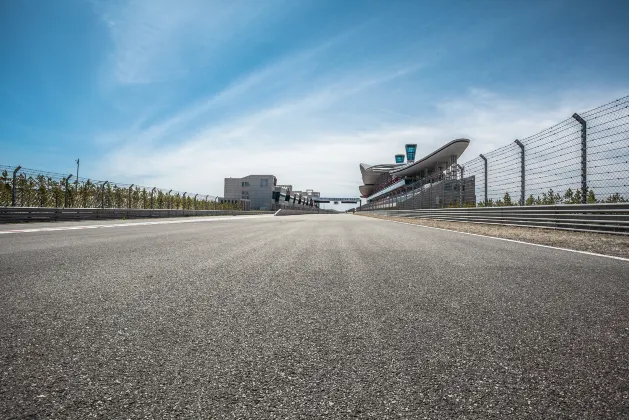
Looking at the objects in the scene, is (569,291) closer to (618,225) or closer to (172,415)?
(172,415)

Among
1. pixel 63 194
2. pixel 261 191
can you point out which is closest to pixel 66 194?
pixel 63 194

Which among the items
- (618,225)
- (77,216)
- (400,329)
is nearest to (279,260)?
(400,329)

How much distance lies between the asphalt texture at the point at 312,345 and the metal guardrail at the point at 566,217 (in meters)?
5.41

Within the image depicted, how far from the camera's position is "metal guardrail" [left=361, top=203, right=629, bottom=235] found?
7854 mm

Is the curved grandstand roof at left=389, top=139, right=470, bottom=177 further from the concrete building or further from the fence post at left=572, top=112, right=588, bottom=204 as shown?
the fence post at left=572, top=112, right=588, bottom=204

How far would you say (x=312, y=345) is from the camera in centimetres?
182

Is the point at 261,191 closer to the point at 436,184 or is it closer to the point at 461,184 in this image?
the point at 436,184

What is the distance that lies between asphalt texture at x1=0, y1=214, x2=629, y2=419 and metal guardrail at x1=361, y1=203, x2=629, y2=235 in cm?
541

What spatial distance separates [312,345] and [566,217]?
10174 mm

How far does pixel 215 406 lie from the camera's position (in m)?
1.25

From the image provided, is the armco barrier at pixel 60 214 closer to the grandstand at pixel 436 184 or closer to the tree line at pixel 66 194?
the tree line at pixel 66 194

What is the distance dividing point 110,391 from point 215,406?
1.44 feet

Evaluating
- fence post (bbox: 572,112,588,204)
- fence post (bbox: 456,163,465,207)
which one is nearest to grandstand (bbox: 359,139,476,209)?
fence post (bbox: 456,163,465,207)

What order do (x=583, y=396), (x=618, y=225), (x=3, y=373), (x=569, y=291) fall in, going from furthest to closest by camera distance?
1. (x=618, y=225)
2. (x=569, y=291)
3. (x=3, y=373)
4. (x=583, y=396)
